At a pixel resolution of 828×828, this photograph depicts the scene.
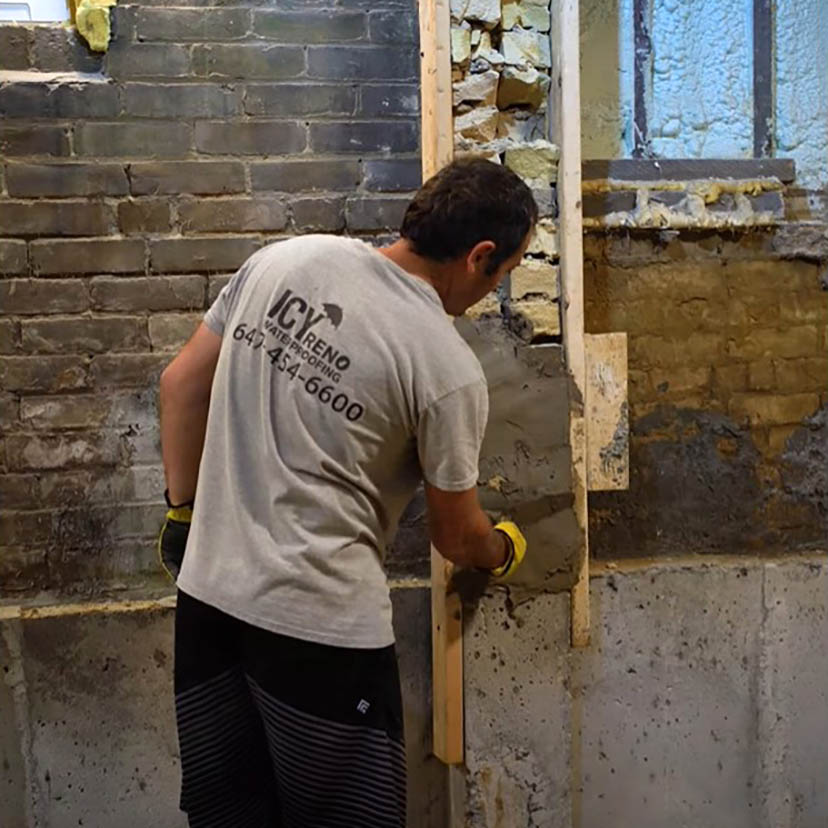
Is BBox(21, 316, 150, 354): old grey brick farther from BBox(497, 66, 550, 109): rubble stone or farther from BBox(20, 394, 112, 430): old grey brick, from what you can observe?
BBox(497, 66, 550, 109): rubble stone

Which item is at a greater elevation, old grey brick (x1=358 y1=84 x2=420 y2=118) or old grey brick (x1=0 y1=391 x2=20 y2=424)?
old grey brick (x1=358 y1=84 x2=420 y2=118)

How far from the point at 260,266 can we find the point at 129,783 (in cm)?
135

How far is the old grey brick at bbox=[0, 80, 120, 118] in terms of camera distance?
198cm

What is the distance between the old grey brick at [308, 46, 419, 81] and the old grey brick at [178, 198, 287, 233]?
0.32 metres

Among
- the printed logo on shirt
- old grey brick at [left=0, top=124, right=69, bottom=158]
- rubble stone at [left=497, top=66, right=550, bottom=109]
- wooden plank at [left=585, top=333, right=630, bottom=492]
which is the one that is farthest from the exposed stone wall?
old grey brick at [left=0, top=124, right=69, bottom=158]

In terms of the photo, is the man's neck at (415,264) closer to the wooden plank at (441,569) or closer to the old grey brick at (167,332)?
the wooden plank at (441,569)

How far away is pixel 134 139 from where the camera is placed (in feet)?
6.66

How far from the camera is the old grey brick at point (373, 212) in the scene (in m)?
2.09

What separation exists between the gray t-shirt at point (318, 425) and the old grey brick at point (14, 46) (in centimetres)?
104

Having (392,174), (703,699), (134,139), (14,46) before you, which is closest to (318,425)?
(392,174)

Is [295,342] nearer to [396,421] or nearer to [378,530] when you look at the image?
[396,421]

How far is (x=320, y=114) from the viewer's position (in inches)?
81.7

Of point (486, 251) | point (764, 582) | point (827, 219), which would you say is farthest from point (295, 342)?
point (827, 219)

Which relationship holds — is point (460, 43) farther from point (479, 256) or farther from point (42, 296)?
point (42, 296)
